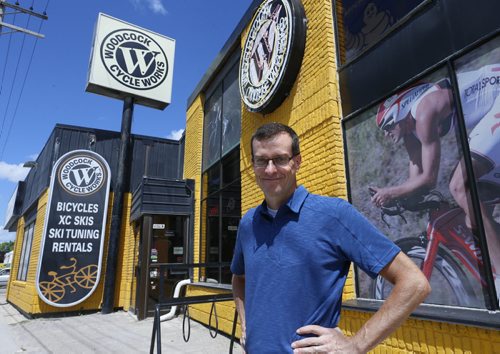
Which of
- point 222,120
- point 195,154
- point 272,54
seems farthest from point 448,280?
point 195,154

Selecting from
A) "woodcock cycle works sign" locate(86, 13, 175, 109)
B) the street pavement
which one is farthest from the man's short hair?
"woodcock cycle works sign" locate(86, 13, 175, 109)

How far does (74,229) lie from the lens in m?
10.7

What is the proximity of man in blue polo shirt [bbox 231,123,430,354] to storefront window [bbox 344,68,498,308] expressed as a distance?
2226 millimetres

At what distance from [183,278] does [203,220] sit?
198 centimetres

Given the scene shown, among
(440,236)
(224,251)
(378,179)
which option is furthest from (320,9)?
(224,251)

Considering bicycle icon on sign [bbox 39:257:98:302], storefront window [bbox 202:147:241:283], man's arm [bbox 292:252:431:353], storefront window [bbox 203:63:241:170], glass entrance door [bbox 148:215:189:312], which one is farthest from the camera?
bicycle icon on sign [bbox 39:257:98:302]

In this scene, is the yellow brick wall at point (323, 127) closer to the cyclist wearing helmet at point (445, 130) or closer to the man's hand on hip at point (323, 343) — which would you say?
the cyclist wearing helmet at point (445, 130)

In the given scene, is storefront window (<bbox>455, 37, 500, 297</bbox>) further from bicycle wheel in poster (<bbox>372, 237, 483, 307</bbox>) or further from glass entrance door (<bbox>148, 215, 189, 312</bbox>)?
glass entrance door (<bbox>148, 215, 189, 312</bbox>)

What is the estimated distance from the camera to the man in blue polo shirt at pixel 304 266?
121 cm

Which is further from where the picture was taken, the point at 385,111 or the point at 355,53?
the point at 355,53

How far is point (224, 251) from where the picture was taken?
7738 mm

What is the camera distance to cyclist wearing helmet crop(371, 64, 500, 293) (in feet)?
9.59

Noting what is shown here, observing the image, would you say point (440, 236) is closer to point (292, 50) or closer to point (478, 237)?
point (478, 237)

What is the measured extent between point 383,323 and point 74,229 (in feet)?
37.1
